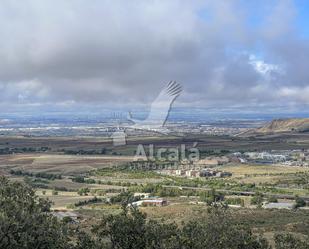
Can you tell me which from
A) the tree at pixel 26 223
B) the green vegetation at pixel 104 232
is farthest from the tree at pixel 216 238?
the tree at pixel 26 223

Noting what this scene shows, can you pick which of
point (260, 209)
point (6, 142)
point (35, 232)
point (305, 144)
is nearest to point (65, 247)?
point (35, 232)

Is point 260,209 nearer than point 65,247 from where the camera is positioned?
No

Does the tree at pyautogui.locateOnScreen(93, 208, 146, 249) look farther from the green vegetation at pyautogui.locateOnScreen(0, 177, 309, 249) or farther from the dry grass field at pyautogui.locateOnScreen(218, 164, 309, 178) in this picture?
the dry grass field at pyautogui.locateOnScreen(218, 164, 309, 178)

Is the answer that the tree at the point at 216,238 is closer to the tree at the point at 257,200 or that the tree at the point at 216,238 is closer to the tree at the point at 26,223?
the tree at the point at 26,223

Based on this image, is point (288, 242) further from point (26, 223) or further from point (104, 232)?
point (26, 223)

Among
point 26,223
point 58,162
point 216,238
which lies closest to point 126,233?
point 216,238

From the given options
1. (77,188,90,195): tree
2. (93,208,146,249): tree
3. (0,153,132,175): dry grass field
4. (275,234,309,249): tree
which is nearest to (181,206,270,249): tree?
(275,234,309,249): tree

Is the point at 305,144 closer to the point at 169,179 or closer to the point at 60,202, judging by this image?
the point at 169,179

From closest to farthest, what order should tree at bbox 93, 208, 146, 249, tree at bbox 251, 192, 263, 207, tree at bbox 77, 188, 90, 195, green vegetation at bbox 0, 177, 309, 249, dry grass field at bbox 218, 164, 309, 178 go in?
green vegetation at bbox 0, 177, 309, 249 → tree at bbox 93, 208, 146, 249 → tree at bbox 251, 192, 263, 207 → tree at bbox 77, 188, 90, 195 → dry grass field at bbox 218, 164, 309, 178
